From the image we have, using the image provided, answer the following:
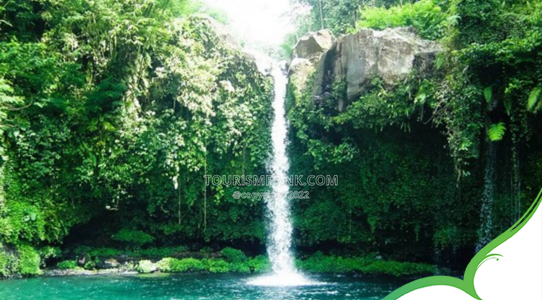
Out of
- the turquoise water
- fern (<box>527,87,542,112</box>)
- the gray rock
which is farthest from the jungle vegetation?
the gray rock

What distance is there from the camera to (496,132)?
27.5ft

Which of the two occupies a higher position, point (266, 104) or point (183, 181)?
point (266, 104)

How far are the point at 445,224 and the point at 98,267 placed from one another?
29.4 ft

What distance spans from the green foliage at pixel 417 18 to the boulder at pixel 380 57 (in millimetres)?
477

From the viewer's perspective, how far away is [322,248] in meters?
12.9

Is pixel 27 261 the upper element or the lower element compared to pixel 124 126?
lower

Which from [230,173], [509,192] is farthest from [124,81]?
[509,192]

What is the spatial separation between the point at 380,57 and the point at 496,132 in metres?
3.26

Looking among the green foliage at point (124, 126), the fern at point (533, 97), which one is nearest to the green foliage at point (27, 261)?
the green foliage at point (124, 126)

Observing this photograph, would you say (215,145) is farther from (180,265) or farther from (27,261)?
(27,261)

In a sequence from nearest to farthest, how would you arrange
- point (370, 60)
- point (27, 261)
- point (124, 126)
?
point (27, 261), point (370, 60), point (124, 126)

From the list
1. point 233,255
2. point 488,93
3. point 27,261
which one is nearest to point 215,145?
point 233,255

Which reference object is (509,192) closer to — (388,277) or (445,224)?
(445,224)

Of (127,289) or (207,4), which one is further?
(207,4)
